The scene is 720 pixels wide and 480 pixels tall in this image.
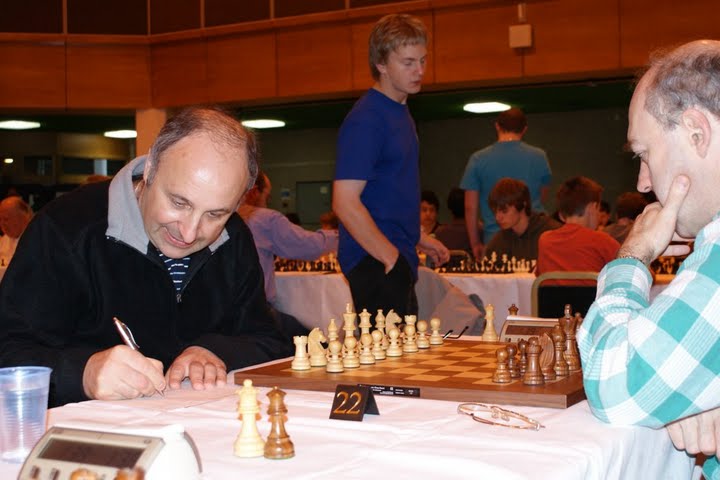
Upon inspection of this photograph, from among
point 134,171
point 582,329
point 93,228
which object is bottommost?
point 582,329

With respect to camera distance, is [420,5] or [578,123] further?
[578,123]

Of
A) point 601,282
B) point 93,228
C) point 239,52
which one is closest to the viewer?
point 601,282

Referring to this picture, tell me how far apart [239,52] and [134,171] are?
8.00 meters

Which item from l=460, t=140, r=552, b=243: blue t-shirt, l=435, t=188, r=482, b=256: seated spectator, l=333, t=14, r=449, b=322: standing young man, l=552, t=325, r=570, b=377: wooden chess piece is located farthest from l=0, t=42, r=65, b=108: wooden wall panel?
l=552, t=325, r=570, b=377: wooden chess piece

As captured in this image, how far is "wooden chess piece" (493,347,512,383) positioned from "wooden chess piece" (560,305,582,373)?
9.1 inches

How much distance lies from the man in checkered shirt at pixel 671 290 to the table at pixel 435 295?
8.79 feet

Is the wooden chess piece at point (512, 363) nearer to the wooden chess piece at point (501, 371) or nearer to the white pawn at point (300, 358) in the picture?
the wooden chess piece at point (501, 371)

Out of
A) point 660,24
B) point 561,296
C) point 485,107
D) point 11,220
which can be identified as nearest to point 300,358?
point 561,296

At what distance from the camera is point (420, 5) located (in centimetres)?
890

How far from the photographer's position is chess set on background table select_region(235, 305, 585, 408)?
1.64 meters

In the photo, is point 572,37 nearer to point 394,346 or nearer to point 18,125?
point 394,346

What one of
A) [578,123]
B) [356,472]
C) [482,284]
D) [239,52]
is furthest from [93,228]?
[578,123]

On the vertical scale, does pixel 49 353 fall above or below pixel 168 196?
below

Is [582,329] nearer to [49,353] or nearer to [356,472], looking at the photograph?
[356,472]
